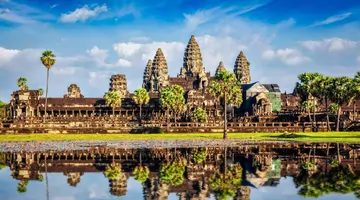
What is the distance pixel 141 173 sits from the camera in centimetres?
2517

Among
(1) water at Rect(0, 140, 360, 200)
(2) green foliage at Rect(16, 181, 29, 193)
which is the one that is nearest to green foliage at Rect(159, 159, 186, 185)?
(1) water at Rect(0, 140, 360, 200)

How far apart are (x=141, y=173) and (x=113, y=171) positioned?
72.5 inches

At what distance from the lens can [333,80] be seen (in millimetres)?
86688

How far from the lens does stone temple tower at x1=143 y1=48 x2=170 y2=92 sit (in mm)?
171762

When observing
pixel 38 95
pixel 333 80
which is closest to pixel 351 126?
pixel 333 80

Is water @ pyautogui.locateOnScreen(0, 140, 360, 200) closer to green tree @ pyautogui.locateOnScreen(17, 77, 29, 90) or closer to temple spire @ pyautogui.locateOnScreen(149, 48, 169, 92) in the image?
green tree @ pyautogui.locateOnScreen(17, 77, 29, 90)

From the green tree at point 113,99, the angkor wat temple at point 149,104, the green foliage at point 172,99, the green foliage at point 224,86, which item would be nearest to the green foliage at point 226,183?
the green foliage at point 224,86

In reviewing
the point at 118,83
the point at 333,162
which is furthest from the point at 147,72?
the point at 333,162

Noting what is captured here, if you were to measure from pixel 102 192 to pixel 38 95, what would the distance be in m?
115

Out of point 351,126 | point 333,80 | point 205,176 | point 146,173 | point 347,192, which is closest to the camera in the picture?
point 347,192

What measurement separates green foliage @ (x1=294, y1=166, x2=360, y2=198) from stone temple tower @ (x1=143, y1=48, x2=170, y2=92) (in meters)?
147

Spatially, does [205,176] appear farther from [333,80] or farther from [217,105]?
[217,105]

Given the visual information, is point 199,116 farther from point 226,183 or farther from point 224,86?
point 226,183

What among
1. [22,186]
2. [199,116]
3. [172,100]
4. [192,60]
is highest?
[192,60]
